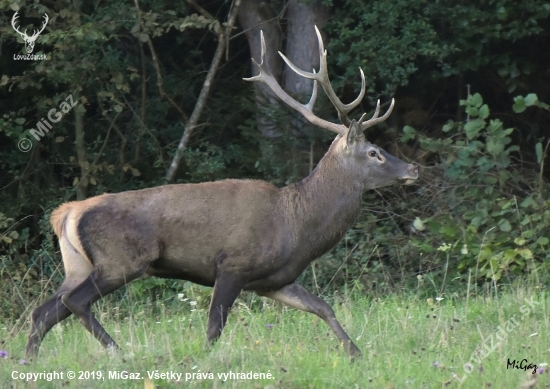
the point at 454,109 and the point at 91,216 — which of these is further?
the point at 454,109

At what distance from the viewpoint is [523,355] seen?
583 cm

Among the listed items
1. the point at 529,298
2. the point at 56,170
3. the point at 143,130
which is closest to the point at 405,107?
the point at 143,130

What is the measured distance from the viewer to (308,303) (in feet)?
23.0

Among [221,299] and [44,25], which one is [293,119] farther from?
[221,299]

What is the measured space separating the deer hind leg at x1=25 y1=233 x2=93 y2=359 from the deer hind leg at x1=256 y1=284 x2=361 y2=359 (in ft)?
3.89

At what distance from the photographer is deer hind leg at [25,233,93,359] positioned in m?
6.61

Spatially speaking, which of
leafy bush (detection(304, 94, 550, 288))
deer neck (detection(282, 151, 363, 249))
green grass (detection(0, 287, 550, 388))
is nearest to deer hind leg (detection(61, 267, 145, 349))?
green grass (detection(0, 287, 550, 388))

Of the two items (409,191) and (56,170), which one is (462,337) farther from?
(56,170)

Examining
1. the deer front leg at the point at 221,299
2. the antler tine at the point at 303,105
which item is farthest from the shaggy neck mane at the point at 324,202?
the deer front leg at the point at 221,299

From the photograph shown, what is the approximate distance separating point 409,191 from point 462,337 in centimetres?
469
